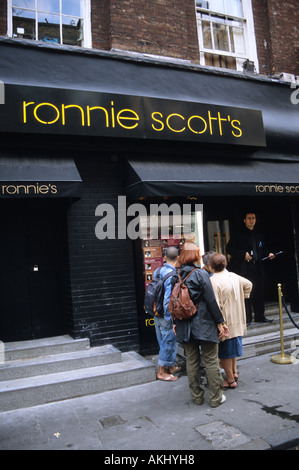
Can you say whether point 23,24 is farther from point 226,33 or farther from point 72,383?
point 72,383

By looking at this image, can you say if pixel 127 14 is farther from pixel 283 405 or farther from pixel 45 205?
pixel 283 405

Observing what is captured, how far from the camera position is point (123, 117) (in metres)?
5.91

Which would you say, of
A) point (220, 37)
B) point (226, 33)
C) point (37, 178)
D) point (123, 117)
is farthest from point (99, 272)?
point (226, 33)

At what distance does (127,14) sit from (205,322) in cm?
603

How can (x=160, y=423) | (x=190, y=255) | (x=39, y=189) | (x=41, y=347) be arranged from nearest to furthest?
(x=160, y=423), (x=190, y=255), (x=39, y=189), (x=41, y=347)

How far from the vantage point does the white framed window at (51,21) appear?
21.1 ft

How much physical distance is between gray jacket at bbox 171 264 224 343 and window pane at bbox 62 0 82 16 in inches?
229

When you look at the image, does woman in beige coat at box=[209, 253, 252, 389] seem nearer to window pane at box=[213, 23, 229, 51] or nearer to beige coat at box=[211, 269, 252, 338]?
beige coat at box=[211, 269, 252, 338]

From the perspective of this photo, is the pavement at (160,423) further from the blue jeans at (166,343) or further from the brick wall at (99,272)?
the brick wall at (99,272)

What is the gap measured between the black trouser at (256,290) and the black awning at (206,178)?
1559mm

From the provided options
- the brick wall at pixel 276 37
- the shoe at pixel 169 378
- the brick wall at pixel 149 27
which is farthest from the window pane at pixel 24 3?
the shoe at pixel 169 378

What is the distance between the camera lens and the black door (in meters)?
5.78

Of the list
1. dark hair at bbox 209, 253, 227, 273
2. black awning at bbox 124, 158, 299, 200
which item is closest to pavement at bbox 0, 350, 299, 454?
dark hair at bbox 209, 253, 227, 273

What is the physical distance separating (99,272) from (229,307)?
88.5 inches
